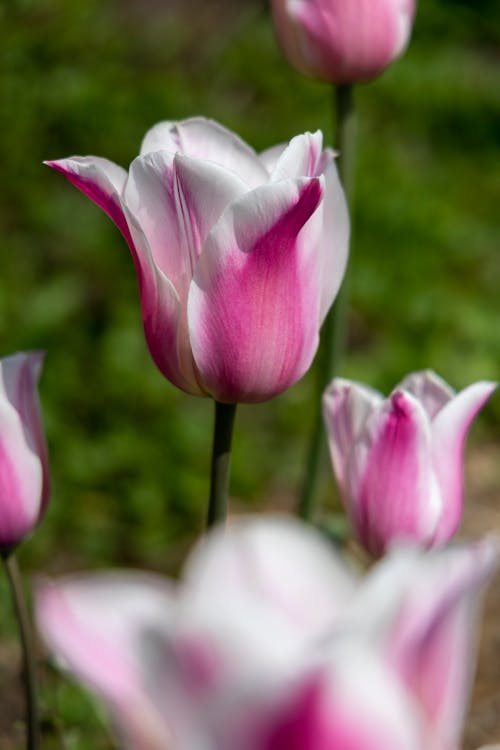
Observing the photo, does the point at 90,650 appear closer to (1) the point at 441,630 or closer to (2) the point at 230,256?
(1) the point at 441,630

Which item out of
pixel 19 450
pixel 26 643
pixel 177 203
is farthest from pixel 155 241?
pixel 26 643

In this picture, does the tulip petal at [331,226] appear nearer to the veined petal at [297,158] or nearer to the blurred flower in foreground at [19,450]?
the veined petal at [297,158]

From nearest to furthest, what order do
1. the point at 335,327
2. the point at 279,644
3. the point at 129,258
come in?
the point at 279,644
the point at 335,327
the point at 129,258

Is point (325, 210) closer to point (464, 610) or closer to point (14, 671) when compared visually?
point (464, 610)

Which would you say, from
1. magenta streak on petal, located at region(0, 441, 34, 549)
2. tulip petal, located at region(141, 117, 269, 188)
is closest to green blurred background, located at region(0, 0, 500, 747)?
tulip petal, located at region(141, 117, 269, 188)

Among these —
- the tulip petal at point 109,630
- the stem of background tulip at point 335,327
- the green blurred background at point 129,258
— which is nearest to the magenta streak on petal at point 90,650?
the tulip petal at point 109,630

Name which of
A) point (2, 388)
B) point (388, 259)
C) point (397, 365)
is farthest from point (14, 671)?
point (388, 259)
